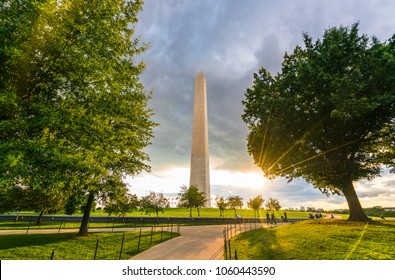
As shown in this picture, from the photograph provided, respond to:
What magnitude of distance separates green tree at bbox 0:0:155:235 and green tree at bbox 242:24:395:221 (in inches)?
557

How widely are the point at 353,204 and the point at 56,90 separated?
2441cm

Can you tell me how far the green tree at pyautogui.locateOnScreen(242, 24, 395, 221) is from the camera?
52.6 ft

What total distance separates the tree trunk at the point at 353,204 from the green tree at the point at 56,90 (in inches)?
817

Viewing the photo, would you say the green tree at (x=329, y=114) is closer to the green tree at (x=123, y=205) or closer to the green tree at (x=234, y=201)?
the green tree at (x=123, y=205)

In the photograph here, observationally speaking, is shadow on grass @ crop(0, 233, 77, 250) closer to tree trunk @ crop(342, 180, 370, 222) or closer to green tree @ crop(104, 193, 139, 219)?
green tree @ crop(104, 193, 139, 219)

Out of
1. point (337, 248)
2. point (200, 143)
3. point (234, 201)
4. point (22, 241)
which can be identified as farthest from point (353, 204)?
point (234, 201)

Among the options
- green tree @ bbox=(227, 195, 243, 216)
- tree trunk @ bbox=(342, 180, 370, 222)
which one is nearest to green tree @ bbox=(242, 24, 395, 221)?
tree trunk @ bbox=(342, 180, 370, 222)

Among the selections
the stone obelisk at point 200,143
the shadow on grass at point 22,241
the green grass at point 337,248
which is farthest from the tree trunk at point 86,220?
the stone obelisk at point 200,143

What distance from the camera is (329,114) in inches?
718

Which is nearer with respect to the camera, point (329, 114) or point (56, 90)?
point (56, 90)

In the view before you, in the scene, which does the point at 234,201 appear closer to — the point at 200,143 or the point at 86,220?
the point at 200,143

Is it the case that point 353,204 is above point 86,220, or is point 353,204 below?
above

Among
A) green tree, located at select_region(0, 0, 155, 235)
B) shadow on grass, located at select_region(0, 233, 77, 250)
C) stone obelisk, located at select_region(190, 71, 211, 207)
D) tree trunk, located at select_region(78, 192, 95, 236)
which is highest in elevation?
stone obelisk, located at select_region(190, 71, 211, 207)

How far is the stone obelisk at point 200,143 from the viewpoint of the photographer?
1807 inches
